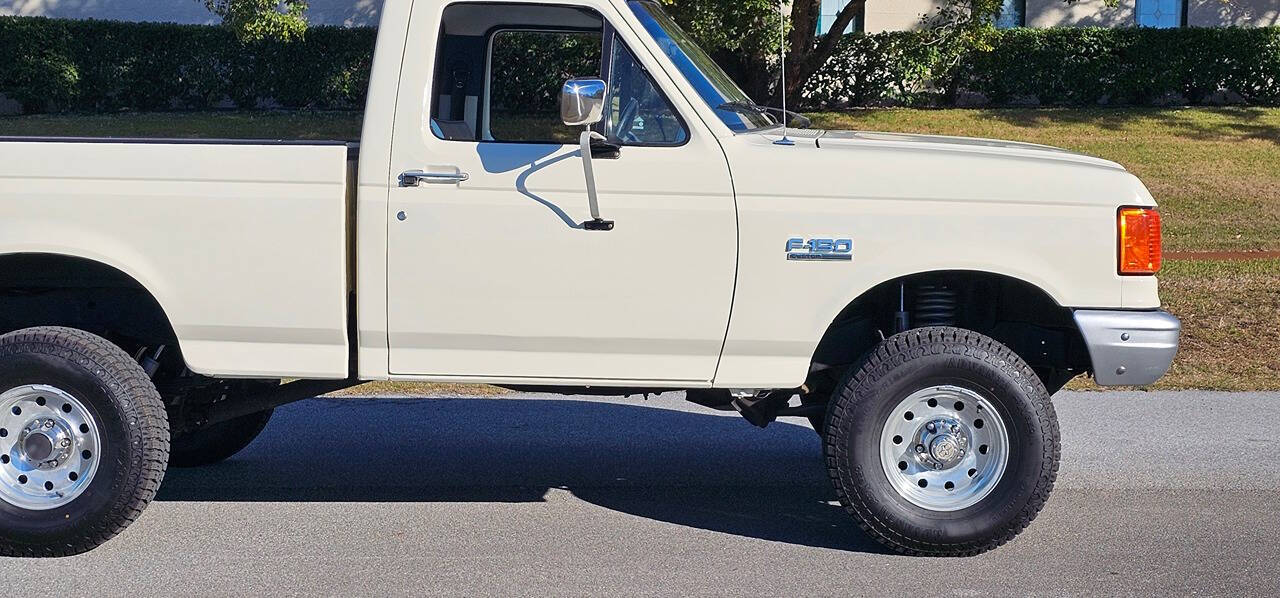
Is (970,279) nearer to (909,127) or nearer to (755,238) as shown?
(755,238)

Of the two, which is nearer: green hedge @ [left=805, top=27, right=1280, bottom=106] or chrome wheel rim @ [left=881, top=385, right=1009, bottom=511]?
chrome wheel rim @ [left=881, top=385, right=1009, bottom=511]

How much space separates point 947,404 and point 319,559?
251cm

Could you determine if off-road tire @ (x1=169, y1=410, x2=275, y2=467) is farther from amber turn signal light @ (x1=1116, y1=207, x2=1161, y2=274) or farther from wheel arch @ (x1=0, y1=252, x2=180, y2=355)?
amber turn signal light @ (x1=1116, y1=207, x2=1161, y2=274)

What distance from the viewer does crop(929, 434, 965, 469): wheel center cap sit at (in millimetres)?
5371

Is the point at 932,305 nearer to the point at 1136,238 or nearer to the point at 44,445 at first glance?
the point at 1136,238

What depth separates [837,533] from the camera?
18.8 feet

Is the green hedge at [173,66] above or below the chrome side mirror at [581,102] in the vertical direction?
above

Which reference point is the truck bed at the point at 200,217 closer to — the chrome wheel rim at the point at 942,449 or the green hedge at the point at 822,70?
the chrome wheel rim at the point at 942,449

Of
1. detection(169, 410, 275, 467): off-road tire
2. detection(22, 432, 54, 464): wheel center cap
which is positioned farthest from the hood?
detection(22, 432, 54, 464): wheel center cap

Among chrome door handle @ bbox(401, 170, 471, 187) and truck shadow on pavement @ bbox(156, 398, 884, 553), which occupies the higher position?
chrome door handle @ bbox(401, 170, 471, 187)

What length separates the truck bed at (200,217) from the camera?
527 cm

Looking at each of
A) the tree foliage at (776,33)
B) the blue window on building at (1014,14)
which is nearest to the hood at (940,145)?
the tree foliage at (776,33)

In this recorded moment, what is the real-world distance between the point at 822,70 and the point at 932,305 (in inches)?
563

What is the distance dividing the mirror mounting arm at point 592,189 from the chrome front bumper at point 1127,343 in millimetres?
1843
